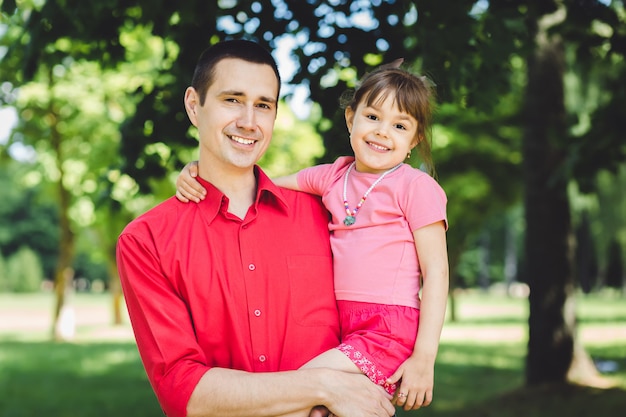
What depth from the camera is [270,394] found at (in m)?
2.18

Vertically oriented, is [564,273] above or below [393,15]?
below

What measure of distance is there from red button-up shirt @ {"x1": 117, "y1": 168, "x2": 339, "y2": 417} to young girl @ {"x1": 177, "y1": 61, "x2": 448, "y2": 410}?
0.08 meters

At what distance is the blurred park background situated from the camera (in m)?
4.98

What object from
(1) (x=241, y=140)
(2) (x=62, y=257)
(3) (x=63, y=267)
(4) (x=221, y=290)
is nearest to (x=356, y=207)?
(1) (x=241, y=140)

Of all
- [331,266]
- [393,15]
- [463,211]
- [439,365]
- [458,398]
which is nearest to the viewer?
[331,266]

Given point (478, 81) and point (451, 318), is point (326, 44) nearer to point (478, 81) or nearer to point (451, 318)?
point (478, 81)

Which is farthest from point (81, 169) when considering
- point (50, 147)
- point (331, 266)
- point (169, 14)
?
point (331, 266)

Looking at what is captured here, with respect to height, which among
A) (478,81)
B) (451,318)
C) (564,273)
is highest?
(478,81)

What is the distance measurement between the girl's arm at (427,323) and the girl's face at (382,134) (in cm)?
30

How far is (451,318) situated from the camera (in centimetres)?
2405

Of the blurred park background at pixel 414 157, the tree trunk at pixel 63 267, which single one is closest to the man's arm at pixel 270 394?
the blurred park background at pixel 414 157

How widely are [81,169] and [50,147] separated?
31.9 inches

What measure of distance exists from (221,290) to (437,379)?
942 centimetres

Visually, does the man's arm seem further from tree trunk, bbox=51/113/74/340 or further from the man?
tree trunk, bbox=51/113/74/340
